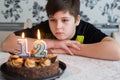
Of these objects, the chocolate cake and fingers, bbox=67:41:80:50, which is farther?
fingers, bbox=67:41:80:50

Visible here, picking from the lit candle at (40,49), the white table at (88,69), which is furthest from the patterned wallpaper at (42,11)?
the lit candle at (40,49)

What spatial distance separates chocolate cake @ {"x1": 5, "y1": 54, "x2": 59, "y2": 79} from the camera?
93cm

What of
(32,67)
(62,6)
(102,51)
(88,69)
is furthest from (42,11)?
(32,67)

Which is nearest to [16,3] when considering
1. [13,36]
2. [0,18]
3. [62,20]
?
[0,18]

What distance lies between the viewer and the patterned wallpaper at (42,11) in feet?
7.35

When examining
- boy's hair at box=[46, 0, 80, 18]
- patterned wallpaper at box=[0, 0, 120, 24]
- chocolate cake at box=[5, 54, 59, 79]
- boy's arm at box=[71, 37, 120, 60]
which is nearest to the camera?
chocolate cake at box=[5, 54, 59, 79]

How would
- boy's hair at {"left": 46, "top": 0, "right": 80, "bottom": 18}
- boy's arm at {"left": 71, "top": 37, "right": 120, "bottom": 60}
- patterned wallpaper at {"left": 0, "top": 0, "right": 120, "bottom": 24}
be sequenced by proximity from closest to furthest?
1. boy's arm at {"left": 71, "top": 37, "right": 120, "bottom": 60}
2. boy's hair at {"left": 46, "top": 0, "right": 80, "bottom": 18}
3. patterned wallpaper at {"left": 0, "top": 0, "right": 120, "bottom": 24}

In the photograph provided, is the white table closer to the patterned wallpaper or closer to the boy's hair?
the boy's hair

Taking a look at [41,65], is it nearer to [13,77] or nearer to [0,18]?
[13,77]

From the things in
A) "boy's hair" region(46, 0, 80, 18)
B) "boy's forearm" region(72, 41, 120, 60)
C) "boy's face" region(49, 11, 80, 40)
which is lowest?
"boy's forearm" region(72, 41, 120, 60)

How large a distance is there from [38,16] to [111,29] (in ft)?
2.10

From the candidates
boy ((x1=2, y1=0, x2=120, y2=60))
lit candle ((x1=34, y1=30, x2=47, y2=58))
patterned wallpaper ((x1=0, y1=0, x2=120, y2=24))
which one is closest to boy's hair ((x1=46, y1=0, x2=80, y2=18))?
boy ((x1=2, y1=0, x2=120, y2=60))

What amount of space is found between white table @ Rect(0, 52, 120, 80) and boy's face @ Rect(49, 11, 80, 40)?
Answer: 0.42ft

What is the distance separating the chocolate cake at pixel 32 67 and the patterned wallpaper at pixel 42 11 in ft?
4.40
